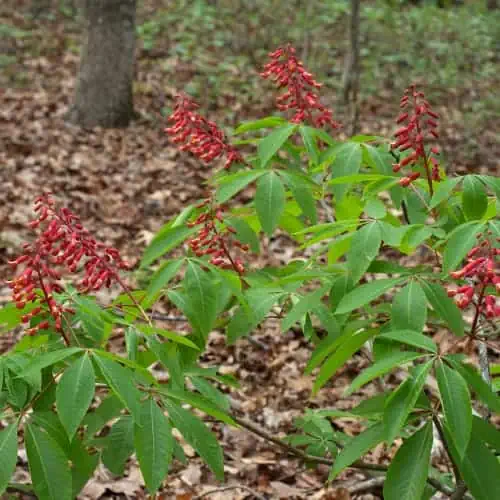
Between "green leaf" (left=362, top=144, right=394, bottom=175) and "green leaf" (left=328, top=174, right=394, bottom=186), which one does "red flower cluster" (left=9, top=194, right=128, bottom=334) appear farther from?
"green leaf" (left=362, top=144, right=394, bottom=175)

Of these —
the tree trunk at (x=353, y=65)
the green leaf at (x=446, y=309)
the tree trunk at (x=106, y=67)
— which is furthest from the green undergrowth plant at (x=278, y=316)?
the tree trunk at (x=106, y=67)

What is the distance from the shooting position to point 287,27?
526 inches

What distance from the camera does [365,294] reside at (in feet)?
6.07

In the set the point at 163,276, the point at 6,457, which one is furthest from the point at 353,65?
the point at 6,457

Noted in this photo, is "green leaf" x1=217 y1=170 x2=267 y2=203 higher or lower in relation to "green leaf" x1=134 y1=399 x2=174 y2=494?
higher

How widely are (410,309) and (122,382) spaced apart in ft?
2.27

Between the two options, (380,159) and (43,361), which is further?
(380,159)

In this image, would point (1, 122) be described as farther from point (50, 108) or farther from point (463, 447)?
point (463, 447)

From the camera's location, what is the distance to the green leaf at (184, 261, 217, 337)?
79.7 inches

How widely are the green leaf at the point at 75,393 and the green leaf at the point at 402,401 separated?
65 cm

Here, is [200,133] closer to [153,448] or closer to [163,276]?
[163,276]

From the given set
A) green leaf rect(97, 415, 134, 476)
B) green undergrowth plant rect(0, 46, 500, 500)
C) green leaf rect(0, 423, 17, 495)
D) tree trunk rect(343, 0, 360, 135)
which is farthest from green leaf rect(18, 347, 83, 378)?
tree trunk rect(343, 0, 360, 135)

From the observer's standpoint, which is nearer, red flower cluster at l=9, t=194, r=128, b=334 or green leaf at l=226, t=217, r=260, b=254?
red flower cluster at l=9, t=194, r=128, b=334

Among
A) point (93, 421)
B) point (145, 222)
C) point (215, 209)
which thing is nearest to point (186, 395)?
point (93, 421)
